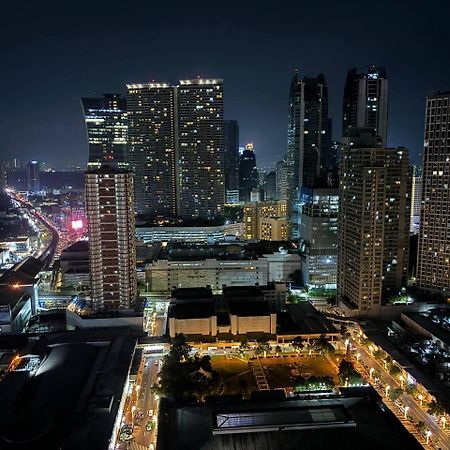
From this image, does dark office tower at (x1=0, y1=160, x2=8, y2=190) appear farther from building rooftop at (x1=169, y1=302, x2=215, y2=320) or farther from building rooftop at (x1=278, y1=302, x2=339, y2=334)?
building rooftop at (x1=278, y1=302, x2=339, y2=334)

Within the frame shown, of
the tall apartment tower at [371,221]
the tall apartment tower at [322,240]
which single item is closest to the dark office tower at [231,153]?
the tall apartment tower at [322,240]

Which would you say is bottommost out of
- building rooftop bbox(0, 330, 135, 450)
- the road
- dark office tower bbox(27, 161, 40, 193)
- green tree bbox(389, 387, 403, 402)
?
the road

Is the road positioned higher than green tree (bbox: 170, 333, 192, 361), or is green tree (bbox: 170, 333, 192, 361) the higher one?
green tree (bbox: 170, 333, 192, 361)

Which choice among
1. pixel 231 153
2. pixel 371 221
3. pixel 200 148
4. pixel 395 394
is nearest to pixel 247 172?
pixel 231 153

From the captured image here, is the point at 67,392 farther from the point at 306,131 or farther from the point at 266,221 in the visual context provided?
the point at 306,131

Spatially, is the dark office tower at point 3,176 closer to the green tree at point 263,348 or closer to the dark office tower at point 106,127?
the dark office tower at point 106,127

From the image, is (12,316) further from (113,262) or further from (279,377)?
(279,377)

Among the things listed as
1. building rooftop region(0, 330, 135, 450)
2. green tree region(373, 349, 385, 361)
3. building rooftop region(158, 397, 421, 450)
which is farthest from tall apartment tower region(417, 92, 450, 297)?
building rooftop region(0, 330, 135, 450)
